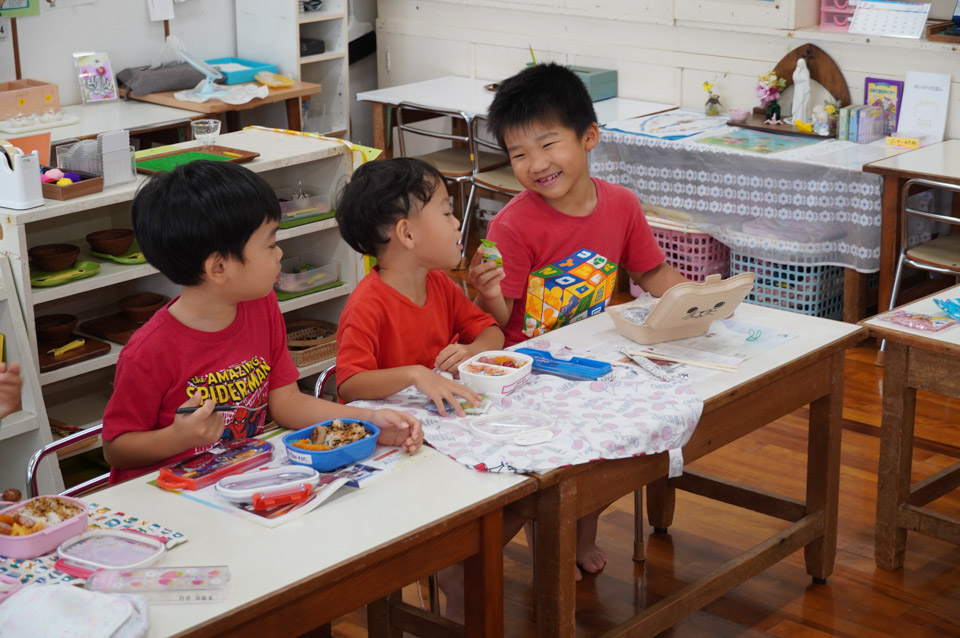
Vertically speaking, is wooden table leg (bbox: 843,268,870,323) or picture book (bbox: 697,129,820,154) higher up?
picture book (bbox: 697,129,820,154)

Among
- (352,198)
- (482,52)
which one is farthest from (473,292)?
(352,198)

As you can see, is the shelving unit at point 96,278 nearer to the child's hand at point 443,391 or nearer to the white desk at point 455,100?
the child's hand at point 443,391

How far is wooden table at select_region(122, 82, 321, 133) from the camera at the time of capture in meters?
5.09

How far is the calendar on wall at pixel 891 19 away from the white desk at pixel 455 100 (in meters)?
1.00

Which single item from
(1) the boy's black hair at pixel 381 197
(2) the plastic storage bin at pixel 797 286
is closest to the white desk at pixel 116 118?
(2) the plastic storage bin at pixel 797 286

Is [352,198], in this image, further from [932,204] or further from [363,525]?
[932,204]

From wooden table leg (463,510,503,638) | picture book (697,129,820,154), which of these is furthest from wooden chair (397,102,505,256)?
wooden table leg (463,510,503,638)

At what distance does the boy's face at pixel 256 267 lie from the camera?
6.61 feet

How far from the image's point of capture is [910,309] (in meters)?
2.68

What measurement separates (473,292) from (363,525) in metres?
3.50

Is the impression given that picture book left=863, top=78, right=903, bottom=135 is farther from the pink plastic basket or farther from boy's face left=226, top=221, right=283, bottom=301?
boy's face left=226, top=221, right=283, bottom=301

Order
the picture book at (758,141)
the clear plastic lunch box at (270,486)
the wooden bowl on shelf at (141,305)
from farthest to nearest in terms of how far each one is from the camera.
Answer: the picture book at (758,141) → the wooden bowl on shelf at (141,305) → the clear plastic lunch box at (270,486)

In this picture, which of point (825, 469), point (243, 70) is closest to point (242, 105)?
point (243, 70)

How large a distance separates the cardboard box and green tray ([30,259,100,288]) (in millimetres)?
1827
